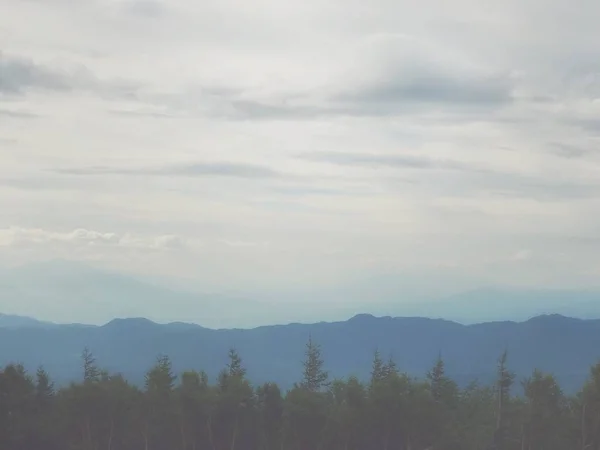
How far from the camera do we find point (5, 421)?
4069 centimetres

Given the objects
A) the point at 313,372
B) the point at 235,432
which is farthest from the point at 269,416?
the point at 313,372

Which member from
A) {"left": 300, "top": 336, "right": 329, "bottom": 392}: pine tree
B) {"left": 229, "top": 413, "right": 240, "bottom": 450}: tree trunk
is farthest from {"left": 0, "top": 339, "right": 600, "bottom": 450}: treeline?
{"left": 300, "top": 336, "right": 329, "bottom": 392}: pine tree

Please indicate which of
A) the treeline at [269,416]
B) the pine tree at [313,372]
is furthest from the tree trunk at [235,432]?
the pine tree at [313,372]

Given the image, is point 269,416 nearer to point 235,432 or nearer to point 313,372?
point 235,432

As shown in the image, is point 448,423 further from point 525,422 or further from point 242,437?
point 242,437

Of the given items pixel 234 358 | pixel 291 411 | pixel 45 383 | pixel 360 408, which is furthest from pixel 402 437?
pixel 234 358

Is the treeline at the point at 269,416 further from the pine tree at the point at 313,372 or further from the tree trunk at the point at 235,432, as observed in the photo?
the pine tree at the point at 313,372

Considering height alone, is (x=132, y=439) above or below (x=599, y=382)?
below

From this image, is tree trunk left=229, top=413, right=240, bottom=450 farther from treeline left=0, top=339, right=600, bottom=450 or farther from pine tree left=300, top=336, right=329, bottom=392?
pine tree left=300, top=336, right=329, bottom=392

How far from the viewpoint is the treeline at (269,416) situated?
37906 mm

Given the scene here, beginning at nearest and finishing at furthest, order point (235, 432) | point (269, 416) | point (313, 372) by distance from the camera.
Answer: point (235, 432) → point (269, 416) → point (313, 372)

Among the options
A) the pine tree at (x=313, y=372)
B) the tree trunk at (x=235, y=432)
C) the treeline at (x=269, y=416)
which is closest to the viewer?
the treeline at (x=269, y=416)

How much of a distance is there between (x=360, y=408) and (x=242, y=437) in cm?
614

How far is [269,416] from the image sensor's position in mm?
39594
